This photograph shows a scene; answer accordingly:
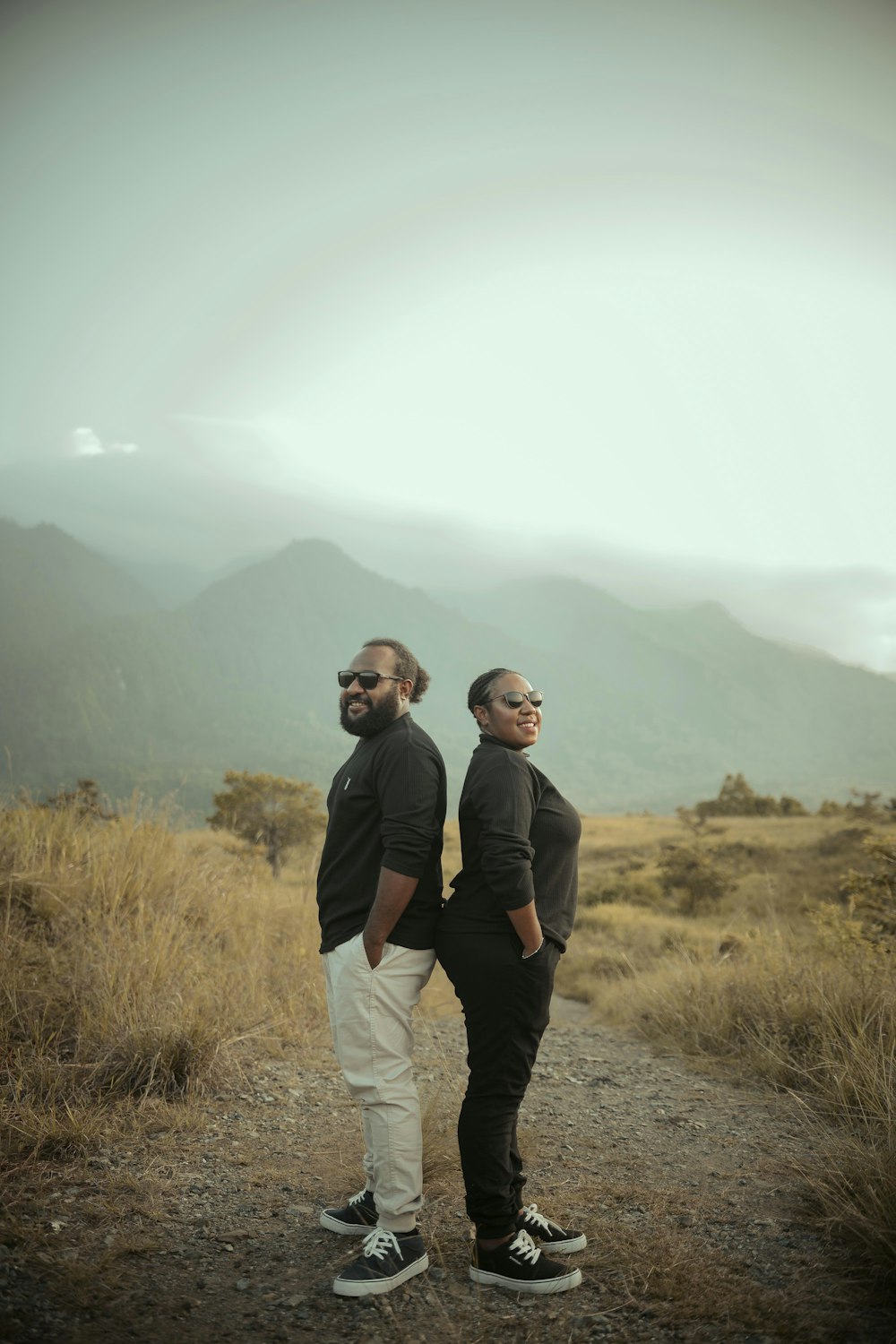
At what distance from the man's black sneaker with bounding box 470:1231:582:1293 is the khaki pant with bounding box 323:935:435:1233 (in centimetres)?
32

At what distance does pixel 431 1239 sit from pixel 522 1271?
532mm

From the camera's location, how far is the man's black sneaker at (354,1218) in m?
3.51

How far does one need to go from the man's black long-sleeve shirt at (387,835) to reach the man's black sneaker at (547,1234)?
3.87ft

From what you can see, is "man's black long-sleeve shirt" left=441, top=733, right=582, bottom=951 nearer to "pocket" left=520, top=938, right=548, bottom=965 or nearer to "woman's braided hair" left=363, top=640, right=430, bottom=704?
"pocket" left=520, top=938, right=548, bottom=965

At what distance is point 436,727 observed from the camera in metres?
158

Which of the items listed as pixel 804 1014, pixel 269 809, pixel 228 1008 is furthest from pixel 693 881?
pixel 228 1008

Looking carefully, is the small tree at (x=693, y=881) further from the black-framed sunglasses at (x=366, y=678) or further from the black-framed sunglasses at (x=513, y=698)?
the black-framed sunglasses at (x=366, y=678)

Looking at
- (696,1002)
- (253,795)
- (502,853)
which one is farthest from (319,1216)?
(253,795)

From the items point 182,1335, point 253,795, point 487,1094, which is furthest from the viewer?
point 253,795

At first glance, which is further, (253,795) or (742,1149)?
(253,795)

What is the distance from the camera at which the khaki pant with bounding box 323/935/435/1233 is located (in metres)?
3.08

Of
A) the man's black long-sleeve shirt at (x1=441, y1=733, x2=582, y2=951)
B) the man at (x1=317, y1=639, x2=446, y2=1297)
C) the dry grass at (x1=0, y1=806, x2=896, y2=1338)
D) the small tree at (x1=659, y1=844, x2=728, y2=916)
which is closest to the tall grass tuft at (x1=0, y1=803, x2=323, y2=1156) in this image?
the dry grass at (x1=0, y1=806, x2=896, y2=1338)

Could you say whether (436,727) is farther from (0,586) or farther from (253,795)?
(253,795)

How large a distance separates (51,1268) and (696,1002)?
501cm
